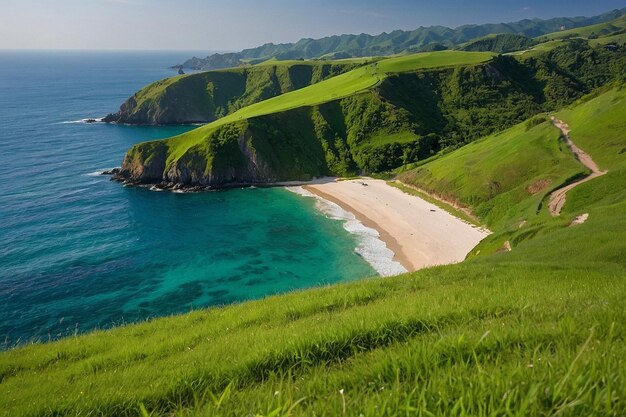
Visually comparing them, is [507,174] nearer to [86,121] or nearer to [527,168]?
[527,168]

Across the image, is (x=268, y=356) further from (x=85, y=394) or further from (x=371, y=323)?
(x=85, y=394)

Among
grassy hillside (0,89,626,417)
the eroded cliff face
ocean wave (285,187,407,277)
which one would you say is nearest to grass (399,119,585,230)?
ocean wave (285,187,407,277)

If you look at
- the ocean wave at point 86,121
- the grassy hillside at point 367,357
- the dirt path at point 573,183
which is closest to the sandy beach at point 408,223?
the dirt path at point 573,183

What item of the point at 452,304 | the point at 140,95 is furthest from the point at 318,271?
the point at 140,95

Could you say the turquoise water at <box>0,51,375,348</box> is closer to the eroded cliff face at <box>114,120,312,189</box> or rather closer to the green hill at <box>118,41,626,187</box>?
the eroded cliff face at <box>114,120,312,189</box>

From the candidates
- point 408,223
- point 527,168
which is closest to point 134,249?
point 408,223

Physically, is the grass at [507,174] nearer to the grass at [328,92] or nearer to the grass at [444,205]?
the grass at [444,205]
